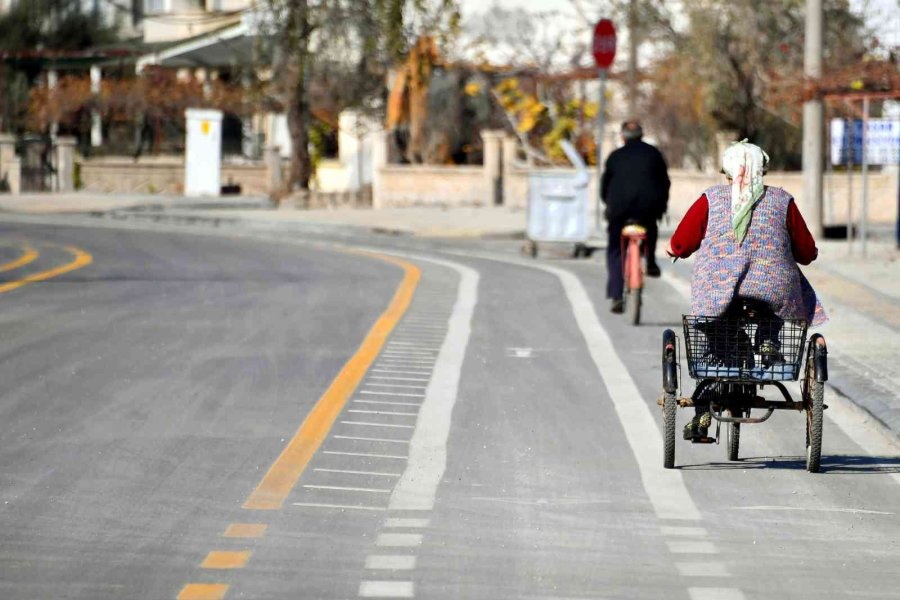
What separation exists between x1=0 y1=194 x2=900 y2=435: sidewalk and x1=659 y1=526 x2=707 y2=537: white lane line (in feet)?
9.24

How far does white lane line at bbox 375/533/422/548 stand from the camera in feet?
24.2

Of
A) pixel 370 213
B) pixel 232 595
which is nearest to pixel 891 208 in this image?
pixel 370 213

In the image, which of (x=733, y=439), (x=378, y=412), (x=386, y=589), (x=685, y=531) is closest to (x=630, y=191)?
(x=378, y=412)

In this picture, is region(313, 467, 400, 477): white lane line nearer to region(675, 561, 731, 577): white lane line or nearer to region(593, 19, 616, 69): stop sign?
region(675, 561, 731, 577): white lane line

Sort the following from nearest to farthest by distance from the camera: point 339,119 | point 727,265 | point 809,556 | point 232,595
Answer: point 232,595 → point 809,556 → point 727,265 → point 339,119

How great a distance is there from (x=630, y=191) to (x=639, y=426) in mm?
6132

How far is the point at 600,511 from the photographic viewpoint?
26.7ft

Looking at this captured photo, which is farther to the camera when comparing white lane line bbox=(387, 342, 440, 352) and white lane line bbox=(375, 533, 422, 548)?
white lane line bbox=(387, 342, 440, 352)

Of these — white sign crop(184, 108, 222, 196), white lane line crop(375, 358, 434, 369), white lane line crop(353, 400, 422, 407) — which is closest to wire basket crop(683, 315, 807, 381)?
white lane line crop(353, 400, 422, 407)

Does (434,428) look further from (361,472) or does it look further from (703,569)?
(703,569)

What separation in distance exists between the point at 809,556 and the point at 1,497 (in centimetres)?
353

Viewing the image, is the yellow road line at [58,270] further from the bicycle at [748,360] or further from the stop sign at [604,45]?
the bicycle at [748,360]

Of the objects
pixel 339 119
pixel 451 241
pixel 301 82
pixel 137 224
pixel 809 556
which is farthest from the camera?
pixel 339 119

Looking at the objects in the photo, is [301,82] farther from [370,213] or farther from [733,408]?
[733,408]
